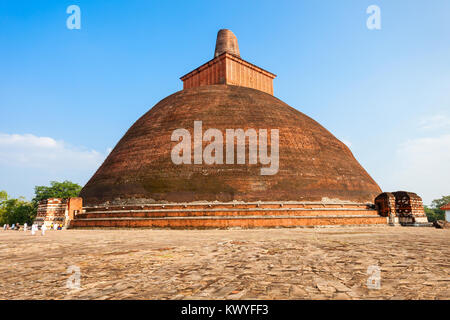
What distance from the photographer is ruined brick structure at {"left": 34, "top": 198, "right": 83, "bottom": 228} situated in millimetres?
14859

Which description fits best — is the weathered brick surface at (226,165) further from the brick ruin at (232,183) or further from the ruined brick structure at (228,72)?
the ruined brick structure at (228,72)

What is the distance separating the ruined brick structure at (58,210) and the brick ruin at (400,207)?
1582cm

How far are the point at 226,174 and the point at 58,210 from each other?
30.6 feet

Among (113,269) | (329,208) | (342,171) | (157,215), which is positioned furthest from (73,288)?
(342,171)

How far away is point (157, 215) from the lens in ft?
41.9

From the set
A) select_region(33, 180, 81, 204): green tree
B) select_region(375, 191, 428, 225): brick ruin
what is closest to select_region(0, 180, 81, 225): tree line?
select_region(33, 180, 81, 204): green tree

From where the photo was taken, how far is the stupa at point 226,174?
1262 centimetres

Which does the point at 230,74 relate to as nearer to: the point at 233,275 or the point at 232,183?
the point at 232,183

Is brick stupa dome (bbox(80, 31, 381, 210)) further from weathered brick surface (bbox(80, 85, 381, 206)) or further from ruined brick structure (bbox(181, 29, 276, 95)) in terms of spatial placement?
ruined brick structure (bbox(181, 29, 276, 95))

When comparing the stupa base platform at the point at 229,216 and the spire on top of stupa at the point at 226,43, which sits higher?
the spire on top of stupa at the point at 226,43

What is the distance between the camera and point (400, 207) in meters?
15.3

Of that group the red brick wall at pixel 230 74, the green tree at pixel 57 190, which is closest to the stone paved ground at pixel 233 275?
the red brick wall at pixel 230 74
